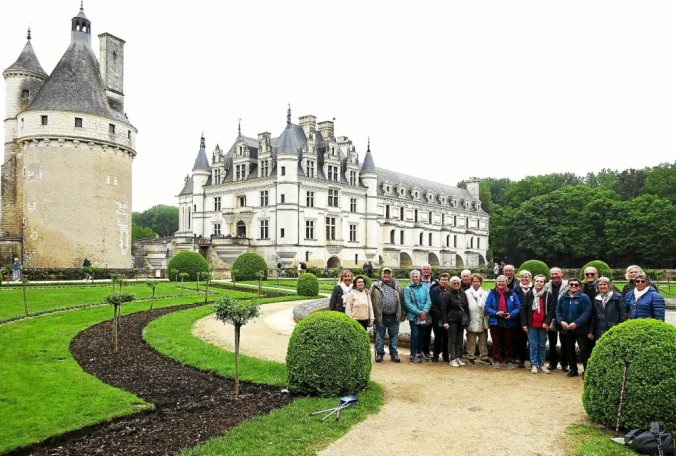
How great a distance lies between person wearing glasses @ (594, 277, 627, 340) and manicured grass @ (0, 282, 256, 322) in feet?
47.6

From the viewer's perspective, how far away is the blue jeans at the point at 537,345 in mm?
8906

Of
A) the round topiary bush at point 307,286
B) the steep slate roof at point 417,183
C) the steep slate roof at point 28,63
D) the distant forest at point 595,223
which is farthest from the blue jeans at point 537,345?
the distant forest at point 595,223

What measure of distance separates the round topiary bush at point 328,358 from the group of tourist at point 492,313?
1.75m

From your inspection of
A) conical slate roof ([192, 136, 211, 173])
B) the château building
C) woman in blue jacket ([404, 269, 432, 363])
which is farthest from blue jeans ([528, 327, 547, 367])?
conical slate roof ([192, 136, 211, 173])

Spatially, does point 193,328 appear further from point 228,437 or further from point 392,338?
point 228,437

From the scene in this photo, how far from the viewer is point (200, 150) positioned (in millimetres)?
50750

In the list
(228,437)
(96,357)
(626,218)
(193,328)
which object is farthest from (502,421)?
(626,218)

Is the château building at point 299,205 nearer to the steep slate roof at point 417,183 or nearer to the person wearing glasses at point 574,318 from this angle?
the steep slate roof at point 417,183

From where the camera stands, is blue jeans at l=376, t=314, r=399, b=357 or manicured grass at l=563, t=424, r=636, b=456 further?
blue jeans at l=376, t=314, r=399, b=357

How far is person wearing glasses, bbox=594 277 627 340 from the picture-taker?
786cm

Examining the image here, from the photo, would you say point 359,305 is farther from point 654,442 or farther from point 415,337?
point 654,442

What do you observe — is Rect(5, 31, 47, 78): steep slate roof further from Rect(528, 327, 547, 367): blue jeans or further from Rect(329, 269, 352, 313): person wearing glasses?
Rect(528, 327, 547, 367): blue jeans

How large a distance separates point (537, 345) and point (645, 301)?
7.09ft

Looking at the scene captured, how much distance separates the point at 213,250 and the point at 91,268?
47.9 ft
